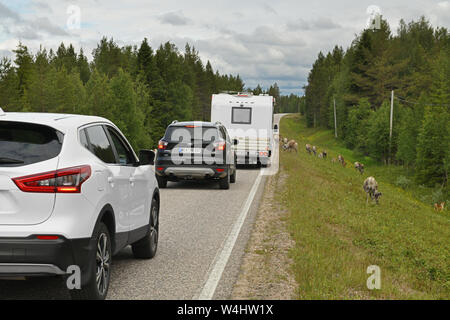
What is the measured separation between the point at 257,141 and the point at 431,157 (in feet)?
93.2

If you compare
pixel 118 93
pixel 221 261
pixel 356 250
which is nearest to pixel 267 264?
pixel 221 261

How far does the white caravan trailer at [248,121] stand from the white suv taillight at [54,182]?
759 inches

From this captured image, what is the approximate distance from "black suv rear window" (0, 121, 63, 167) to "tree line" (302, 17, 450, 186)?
41.7 m

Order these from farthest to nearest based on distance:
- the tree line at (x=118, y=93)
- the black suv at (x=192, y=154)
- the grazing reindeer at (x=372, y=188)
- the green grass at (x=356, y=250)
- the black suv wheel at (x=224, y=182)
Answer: the tree line at (x=118, y=93), the grazing reindeer at (x=372, y=188), the black suv wheel at (x=224, y=182), the black suv at (x=192, y=154), the green grass at (x=356, y=250)

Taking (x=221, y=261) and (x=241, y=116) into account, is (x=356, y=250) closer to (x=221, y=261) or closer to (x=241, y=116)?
(x=221, y=261)

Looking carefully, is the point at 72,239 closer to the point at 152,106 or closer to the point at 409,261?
the point at 409,261

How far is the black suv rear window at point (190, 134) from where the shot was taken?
49.7ft

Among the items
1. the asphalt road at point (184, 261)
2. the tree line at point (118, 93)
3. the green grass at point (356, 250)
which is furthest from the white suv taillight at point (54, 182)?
the tree line at point (118, 93)

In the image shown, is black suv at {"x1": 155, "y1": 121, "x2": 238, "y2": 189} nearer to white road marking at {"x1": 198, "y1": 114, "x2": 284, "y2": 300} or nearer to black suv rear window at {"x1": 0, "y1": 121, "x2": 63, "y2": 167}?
white road marking at {"x1": 198, "y1": 114, "x2": 284, "y2": 300}

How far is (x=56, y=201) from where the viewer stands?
4387 millimetres

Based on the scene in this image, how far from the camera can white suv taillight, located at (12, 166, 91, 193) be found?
14.2ft

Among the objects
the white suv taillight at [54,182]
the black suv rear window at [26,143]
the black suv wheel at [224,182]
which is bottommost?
the black suv wheel at [224,182]

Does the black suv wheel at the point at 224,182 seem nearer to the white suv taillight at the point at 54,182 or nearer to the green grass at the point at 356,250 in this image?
the green grass at the point at 356,250
